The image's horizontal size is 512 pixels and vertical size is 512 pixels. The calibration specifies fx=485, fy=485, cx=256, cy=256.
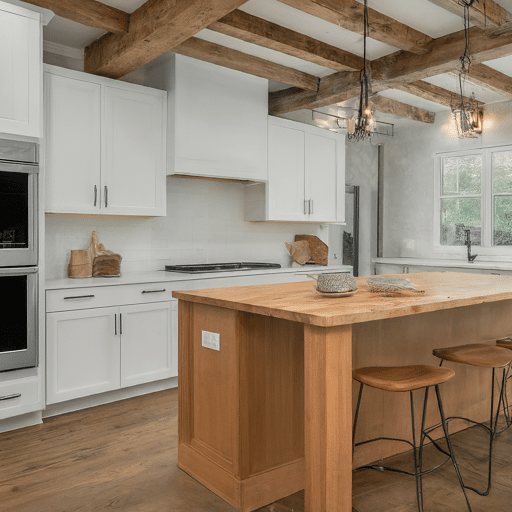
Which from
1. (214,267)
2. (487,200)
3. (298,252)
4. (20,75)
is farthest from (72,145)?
(487,200)

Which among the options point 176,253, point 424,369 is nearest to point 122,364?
point 176,253

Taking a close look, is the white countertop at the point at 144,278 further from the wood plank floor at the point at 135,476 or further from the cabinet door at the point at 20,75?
the cabinet door at the point at 20,75

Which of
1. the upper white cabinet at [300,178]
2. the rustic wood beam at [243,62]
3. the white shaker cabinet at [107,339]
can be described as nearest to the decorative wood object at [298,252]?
the upper white cabinet at [300,178]

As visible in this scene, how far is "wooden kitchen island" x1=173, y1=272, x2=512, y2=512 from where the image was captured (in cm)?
176

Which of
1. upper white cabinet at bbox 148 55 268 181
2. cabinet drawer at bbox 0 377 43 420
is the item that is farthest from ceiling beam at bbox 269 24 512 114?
cabinet drawer at bbox 0 377 43 420

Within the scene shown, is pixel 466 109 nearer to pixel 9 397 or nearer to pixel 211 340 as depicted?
pixel 211 340

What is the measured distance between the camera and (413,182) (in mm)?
6676

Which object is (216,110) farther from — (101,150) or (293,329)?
(293,329)

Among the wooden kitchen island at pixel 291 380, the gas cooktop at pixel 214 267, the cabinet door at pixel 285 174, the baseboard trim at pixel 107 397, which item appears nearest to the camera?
the wooden kitchen island at pixel 291 380

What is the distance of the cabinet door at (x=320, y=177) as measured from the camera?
5.25 meters

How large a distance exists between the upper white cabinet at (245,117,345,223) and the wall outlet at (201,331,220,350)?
8.75 feet

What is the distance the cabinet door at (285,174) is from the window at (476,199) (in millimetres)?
2307

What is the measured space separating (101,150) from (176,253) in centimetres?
126

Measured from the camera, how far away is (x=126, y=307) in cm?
361
